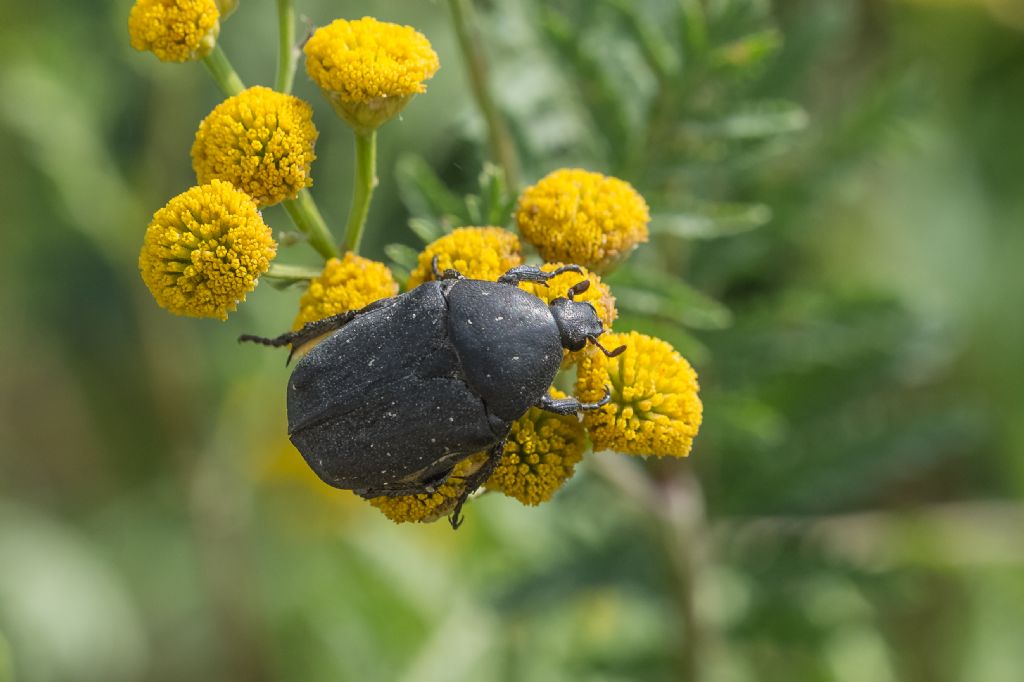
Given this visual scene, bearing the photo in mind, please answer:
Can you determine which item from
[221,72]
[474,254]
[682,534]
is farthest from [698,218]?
[682,534]

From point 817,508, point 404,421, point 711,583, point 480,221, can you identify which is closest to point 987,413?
point 817,508

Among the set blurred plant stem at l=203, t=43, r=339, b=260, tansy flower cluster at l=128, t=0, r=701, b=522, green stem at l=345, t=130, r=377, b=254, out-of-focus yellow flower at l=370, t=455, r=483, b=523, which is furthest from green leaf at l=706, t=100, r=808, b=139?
out-of-focus yellow flower at l=370, t=455, r=483, b=523

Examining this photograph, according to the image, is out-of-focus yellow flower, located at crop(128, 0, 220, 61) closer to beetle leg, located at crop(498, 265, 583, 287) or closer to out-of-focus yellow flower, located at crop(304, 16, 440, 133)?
out-of-focus yellow flower, located at crop(304, 16, 440, 133)

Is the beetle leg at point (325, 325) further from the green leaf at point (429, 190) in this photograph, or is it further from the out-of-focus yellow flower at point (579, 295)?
A: the green leaf at point (429, 190)

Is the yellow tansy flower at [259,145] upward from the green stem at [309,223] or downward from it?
upward

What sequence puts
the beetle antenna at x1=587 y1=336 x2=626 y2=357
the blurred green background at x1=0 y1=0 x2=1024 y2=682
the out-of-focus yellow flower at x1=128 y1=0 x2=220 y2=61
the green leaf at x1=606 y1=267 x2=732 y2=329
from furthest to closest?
the blurred green background at x1=0 y1=0 x2=1024 y2=682
the green leaf at x1=606 y1=267 x2=732 y2=329
the out-of-focus yellow flower at x1=128 y1=0 x2=220 y2=61
the beetle antenna at x1=587 y1=336 x2=626 y2=357

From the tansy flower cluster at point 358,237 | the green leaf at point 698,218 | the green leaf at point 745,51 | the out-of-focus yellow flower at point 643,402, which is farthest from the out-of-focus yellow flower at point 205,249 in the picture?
the green leaf at point 745,51

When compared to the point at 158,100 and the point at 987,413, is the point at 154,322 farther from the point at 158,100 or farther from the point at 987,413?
the point at 987,413
